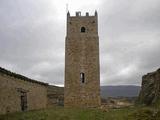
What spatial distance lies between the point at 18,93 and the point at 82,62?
11.1 metres

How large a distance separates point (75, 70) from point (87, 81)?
5.79ft

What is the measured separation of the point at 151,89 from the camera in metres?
23.9

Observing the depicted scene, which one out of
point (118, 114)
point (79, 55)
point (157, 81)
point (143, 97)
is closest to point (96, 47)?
point (79, 55)

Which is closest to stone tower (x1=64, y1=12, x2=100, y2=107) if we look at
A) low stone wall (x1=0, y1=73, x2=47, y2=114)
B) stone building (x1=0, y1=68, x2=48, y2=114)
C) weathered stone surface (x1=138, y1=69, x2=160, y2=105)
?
stone building (x1=0, y1=68, x2=48, y2=114)

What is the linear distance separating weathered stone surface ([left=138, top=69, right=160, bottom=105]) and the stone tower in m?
9.04

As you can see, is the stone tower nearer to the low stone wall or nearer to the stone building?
the stone building

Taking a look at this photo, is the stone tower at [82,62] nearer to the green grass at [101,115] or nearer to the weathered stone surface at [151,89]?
the weathered stone surface at [151,89]

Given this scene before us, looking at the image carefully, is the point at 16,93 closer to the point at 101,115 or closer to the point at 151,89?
the point at 101,115

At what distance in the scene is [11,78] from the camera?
24188 millimetres

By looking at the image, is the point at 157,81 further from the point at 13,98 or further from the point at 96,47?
the point at 96,47

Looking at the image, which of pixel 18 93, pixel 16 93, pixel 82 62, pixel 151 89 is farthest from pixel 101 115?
pixel 82 62

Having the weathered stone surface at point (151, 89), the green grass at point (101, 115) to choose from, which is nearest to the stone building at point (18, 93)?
the green grass at point (101, 115)

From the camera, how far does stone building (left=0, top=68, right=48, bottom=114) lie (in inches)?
891

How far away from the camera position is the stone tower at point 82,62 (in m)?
34.2
